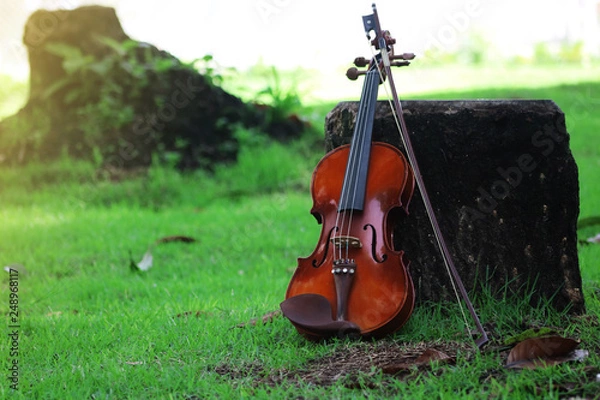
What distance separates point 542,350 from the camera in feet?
8.60

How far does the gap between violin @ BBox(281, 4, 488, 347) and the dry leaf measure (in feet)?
0.50

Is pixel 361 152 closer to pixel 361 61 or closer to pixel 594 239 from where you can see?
pixel 361 61

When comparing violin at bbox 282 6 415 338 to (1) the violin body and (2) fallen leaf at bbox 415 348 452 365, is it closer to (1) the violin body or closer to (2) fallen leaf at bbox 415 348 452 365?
(1) the violin body

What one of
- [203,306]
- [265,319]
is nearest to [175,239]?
[203,306]

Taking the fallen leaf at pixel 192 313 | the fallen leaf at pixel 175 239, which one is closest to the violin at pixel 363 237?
the fallen leaf at pixel 192 313

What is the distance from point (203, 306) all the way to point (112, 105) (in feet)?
13.9

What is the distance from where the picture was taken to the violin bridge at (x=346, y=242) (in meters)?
2.95

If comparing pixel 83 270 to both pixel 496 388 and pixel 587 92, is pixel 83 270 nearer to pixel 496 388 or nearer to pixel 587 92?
pixel 496 388

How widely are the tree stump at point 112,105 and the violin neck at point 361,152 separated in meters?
4.34

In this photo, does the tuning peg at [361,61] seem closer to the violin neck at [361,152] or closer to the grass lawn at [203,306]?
the violin neck at [361,152]

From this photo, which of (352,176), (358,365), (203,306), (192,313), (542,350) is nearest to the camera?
(542,350)

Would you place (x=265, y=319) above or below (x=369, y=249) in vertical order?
below

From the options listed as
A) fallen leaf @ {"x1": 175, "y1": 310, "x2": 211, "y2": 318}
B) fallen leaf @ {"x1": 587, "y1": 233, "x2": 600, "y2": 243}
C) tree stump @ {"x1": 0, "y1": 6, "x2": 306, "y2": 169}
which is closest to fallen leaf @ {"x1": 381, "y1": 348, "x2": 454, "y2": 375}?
fallen leaf @ {"x1": 175, "y1": 310, "x2": 211, "y2": 318}

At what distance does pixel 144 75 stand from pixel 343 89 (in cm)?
501
